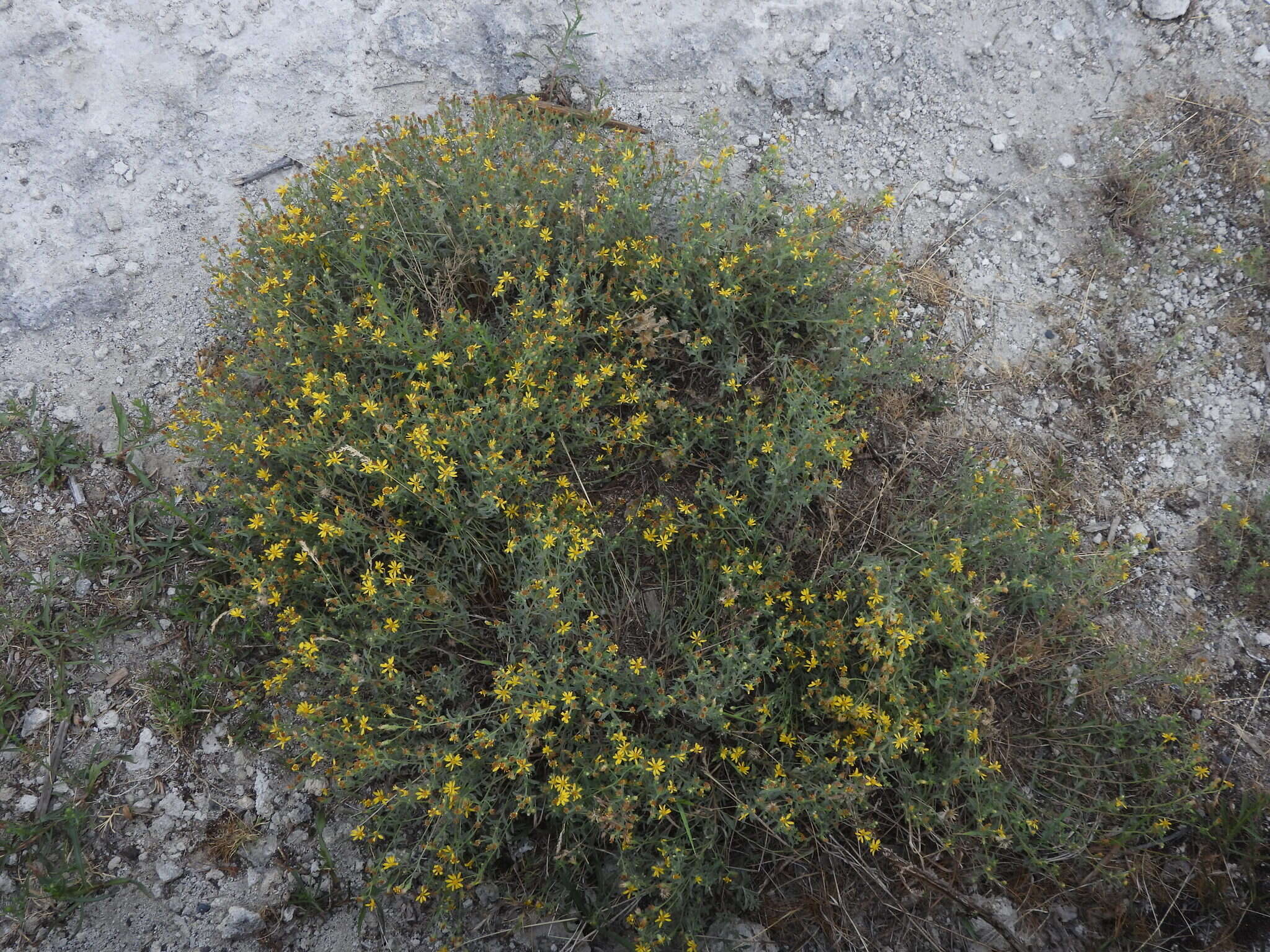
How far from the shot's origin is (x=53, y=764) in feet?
11.4

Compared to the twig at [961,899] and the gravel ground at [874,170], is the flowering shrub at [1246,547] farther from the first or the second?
the twig at [961,899]

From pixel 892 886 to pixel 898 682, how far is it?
2.90ft

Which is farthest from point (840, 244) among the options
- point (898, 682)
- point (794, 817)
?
point (794, 817)

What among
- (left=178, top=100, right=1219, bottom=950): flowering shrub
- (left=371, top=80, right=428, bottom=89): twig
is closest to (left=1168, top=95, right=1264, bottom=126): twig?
(left=178, top=100, right=1219, bottom=950): flowering shrub

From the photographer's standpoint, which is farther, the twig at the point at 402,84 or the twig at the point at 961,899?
the twig at the point at 402,84

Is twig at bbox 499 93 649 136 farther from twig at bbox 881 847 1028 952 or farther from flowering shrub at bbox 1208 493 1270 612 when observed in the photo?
twig at bbox 881 847 1028 952

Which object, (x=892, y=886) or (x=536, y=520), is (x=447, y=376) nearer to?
(x=536, y=520)

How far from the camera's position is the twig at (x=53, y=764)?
340 centimetres

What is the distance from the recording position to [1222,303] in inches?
171

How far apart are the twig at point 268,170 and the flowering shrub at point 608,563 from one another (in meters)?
0.68

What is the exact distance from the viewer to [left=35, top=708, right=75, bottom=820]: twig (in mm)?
3396

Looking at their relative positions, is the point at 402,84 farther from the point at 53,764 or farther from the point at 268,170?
the point at 53,764

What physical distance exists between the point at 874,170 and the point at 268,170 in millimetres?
3631

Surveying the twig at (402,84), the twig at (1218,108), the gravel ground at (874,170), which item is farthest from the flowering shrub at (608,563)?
the twig at (1218,108)
